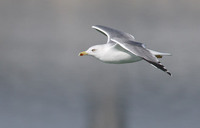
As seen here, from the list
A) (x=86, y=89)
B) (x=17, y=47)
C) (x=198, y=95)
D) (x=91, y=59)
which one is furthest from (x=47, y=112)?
(x=17, y=47)

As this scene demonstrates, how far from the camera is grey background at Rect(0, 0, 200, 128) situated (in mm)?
9836

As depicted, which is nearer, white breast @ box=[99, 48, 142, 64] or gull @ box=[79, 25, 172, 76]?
gull @ box=[79, 25, 172, 76]

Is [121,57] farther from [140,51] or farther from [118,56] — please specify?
[140,51]

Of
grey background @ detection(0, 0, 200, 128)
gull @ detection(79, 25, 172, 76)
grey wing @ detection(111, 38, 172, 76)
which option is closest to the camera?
grey wing @ detection(111, 38, 172, 76)

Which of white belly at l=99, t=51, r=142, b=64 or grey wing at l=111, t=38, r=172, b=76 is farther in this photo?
white belly at l=99, t=51, r=142, b=64

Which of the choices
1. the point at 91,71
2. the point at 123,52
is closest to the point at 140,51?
the point at 123,52

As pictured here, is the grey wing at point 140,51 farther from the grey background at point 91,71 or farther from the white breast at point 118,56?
the grey background at point 91,71

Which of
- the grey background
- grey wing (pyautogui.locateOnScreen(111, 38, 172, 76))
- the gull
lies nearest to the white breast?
the gull

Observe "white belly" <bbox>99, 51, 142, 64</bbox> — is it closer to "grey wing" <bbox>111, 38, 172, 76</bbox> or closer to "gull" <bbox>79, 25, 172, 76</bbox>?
"gull" <bbox>79, 25, 172, 76</bbox>

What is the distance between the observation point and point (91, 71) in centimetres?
1296

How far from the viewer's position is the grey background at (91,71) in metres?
9.84

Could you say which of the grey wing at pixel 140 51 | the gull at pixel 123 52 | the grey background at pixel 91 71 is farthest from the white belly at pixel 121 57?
the grey background at pixel 91 71

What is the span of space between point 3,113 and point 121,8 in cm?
1027

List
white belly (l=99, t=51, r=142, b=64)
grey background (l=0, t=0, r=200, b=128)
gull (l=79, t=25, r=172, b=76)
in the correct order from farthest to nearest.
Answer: grey background (l=0, t=0, r=200, b=128) → white belly (l=99, t=51, r=142, b=64) → gull (l=79, t=25, r=172, b=76)
